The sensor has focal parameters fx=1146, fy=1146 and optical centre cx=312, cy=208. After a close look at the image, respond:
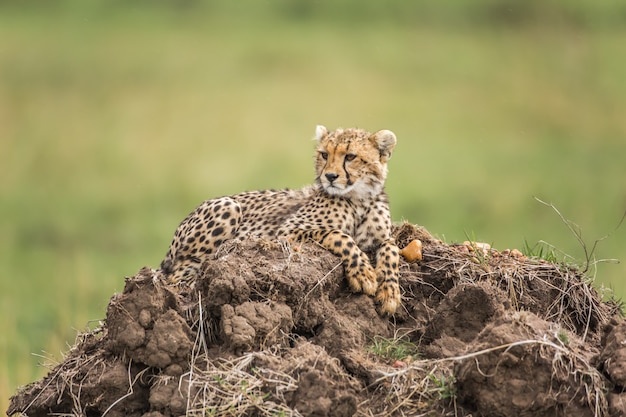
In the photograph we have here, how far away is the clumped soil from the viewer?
4.04 meters

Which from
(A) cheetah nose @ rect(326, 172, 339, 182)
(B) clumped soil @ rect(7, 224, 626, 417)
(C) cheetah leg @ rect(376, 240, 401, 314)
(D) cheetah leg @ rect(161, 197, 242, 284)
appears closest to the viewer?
(B) clumped soil @ rect(7, 224, 626, 417)

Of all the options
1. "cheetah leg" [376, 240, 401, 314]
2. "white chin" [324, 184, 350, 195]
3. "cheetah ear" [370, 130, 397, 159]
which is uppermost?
"cheetah ear" [370, 130, 397, 159]

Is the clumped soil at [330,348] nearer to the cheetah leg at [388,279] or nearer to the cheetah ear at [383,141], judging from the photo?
the cheetah leg at [388,279]

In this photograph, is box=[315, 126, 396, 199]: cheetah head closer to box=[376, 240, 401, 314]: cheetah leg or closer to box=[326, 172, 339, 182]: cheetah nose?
box=[326, 172, 339, 182]: cheetah nose

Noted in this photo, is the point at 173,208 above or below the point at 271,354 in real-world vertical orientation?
below

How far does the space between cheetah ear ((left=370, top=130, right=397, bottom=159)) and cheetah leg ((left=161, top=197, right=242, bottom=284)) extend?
0.89 metres

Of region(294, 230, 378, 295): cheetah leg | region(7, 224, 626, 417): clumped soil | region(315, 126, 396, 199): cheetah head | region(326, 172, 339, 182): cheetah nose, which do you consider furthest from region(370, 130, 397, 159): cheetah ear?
region(7, 224, 626, 417): clumped soil

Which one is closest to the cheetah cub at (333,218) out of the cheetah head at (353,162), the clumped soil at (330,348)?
the cheetah head at (353,162)

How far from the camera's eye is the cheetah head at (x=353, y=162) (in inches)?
207

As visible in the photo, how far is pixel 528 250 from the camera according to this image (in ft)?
17.3

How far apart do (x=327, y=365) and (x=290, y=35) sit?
12537 mm

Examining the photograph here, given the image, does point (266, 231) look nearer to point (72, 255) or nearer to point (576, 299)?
point (576, 299)

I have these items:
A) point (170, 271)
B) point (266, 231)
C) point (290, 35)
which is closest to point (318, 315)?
point (266, 231)

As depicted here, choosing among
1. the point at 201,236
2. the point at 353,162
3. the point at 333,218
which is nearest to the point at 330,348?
the point at 333,218
